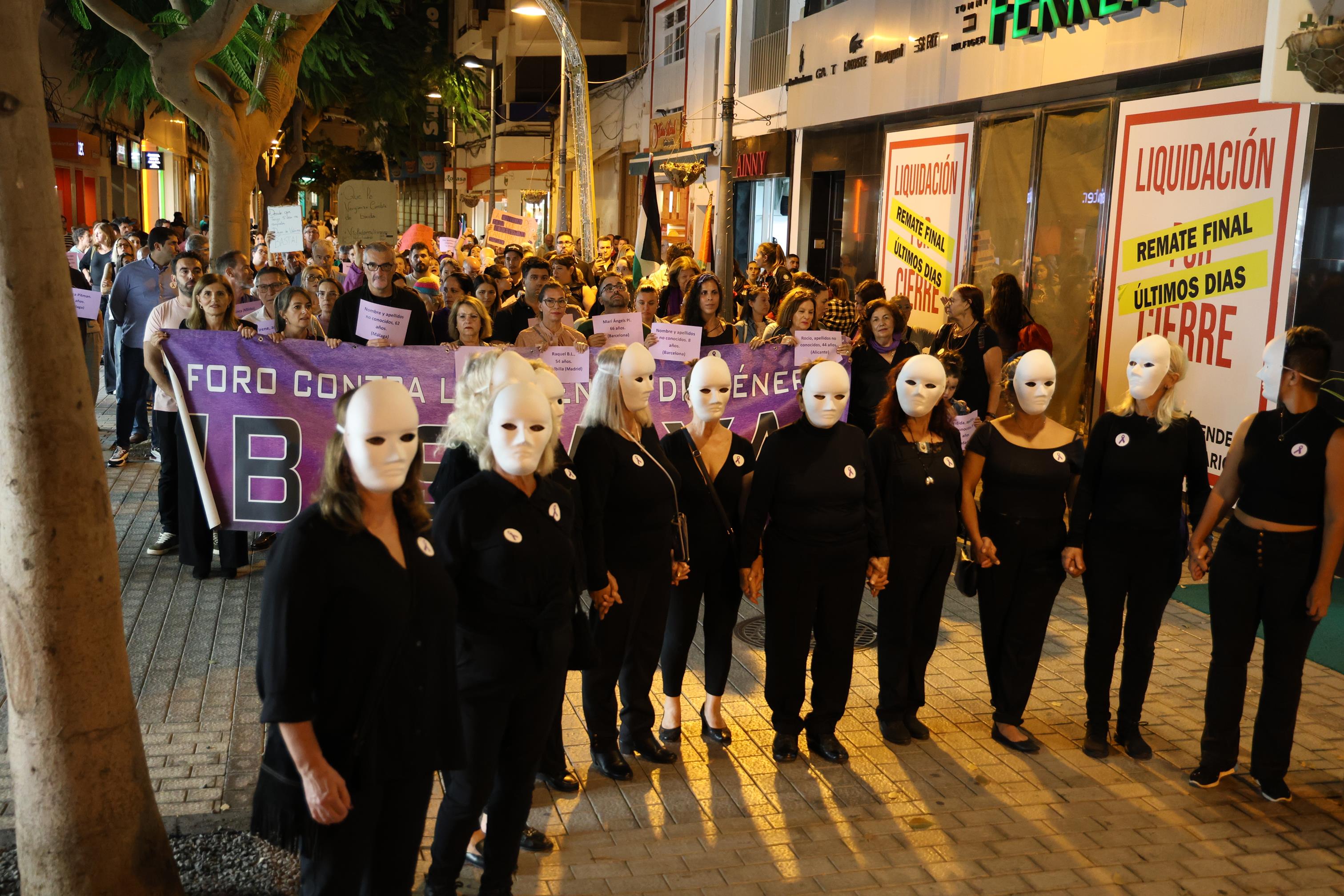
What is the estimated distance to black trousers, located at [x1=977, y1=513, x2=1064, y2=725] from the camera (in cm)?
588

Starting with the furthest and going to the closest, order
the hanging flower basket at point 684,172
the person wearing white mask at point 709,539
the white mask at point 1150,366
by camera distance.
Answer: the hanging flower basket at point 684,172 → the person wearing white mask at point 709,539 → the white mask at point 1150,366

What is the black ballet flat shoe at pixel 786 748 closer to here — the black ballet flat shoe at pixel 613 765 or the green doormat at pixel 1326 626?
the black ballet flat shoe at pixel 613 765

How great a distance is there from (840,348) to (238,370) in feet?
13.3

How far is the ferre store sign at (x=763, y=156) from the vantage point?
22598 millimetres

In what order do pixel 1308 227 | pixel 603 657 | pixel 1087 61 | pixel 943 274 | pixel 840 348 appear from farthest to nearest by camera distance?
1. pixel 943 274
2. pixel 1087 61
3. pixel 1308 227
4. pixel 840 348
5. pixel 603 657

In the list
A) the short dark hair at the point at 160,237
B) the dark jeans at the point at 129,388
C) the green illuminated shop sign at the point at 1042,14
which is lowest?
the dark jeans at the point at 129,388

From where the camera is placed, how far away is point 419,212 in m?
71.5

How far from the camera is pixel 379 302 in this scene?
904 centimetres

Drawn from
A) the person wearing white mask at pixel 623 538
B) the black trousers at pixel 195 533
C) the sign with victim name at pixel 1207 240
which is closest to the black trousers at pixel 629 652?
the person wearing white mask at pixel 623 538

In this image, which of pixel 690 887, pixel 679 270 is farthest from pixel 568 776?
pixel 679 270

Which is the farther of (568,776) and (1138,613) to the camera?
(1138,613)

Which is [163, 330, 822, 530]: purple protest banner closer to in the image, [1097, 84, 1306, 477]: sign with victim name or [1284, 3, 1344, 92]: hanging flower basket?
[1284, 3, 1344, 92]: hanging flower basket

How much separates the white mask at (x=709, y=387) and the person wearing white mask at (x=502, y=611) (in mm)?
1531

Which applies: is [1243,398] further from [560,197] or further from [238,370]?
[560,197]
